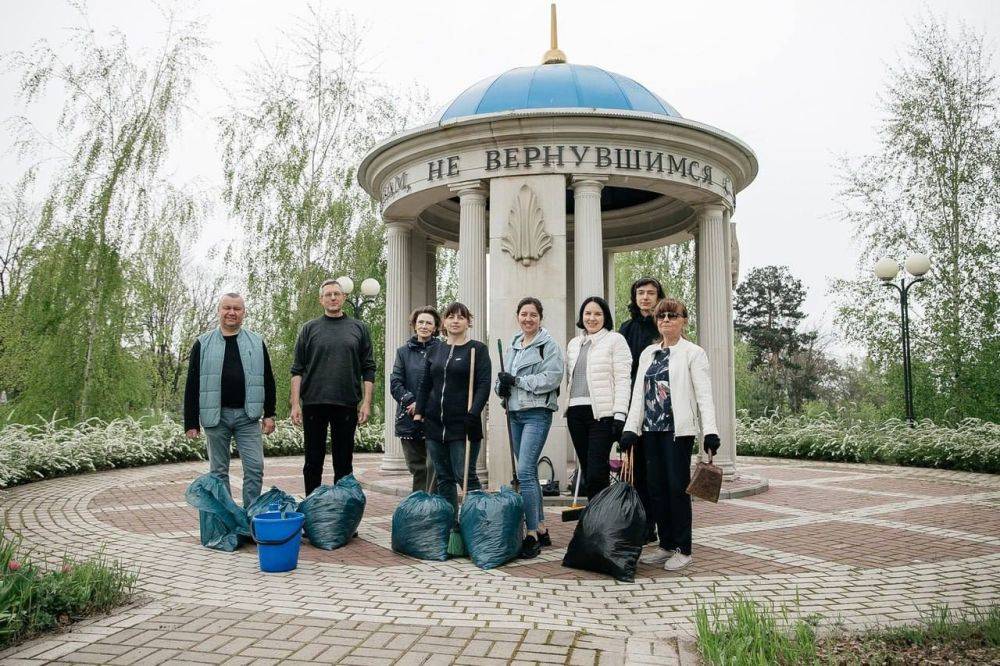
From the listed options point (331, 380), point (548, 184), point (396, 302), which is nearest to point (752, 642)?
point (331, 380)

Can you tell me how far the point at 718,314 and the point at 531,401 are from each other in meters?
4.97

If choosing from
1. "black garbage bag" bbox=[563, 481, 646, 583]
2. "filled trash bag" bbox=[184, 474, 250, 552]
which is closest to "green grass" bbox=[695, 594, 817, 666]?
"black garbage bag" bbox=[563, 481, 646, 583]

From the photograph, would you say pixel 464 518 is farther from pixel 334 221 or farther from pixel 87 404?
pixel 334 221

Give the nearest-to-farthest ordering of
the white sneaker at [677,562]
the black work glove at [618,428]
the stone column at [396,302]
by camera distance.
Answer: the white sneaker at [677,562]
the black work glove at [618,428]
the stone column at [396,302]

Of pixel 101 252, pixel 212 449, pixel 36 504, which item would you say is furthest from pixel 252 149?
pixel 212 449

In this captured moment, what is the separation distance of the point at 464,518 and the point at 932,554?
11.7ft

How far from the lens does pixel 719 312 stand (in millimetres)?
9484

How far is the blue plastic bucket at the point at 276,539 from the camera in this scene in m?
4.69

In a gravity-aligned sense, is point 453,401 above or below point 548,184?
below

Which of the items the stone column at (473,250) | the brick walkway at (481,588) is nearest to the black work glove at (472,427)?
the brick walkway at (481,588)

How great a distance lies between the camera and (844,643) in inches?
126

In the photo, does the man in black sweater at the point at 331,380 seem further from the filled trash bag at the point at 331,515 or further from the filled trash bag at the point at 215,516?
the filled trash bag at the point at 215,516

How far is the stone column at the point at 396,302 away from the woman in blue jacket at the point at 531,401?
4989 millimetres

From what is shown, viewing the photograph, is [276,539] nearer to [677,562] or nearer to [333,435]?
[333,435]
